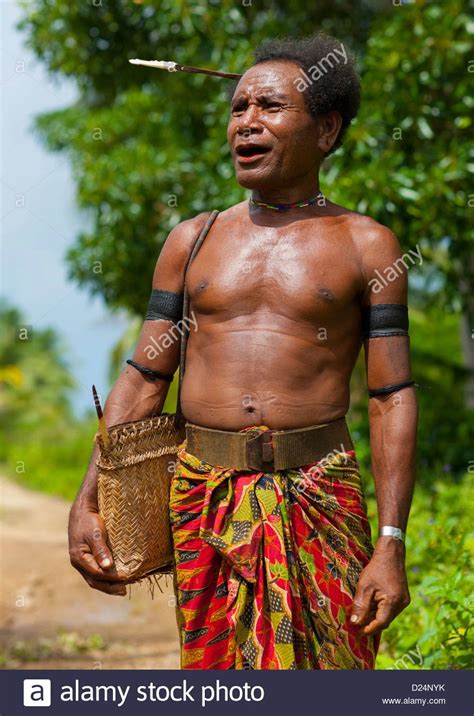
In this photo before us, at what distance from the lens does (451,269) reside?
7.48m

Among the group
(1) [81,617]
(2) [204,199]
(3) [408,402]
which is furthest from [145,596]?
(3) [408,402]

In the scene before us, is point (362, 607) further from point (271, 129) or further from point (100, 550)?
point (271, 129)

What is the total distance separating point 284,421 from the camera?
300 centimetres

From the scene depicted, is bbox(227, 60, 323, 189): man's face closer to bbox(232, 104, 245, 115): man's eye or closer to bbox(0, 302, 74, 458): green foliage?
bbox(232, 104, 245, 115): man's eye

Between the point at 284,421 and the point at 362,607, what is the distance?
561 millimetres

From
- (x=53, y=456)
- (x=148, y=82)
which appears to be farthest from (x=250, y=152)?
(x=53, y=456)

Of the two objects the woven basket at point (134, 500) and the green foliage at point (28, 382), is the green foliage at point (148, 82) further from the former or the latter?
the green foliage at point (28, 382)

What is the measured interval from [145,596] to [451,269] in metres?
3.26

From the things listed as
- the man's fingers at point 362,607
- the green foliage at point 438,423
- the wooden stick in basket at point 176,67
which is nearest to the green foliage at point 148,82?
the green foliage at point 438,423

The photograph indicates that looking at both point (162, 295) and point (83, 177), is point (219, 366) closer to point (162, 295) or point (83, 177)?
point (162, 295)

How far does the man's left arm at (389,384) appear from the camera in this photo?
296cm

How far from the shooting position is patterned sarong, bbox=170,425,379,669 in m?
2.89

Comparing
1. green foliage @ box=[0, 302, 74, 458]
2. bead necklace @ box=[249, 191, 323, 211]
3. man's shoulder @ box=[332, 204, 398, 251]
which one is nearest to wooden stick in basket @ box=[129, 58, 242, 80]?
bead necklace @ box=[249, 191, 323, 211]

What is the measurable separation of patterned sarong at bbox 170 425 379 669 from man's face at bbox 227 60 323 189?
0.76 metres
